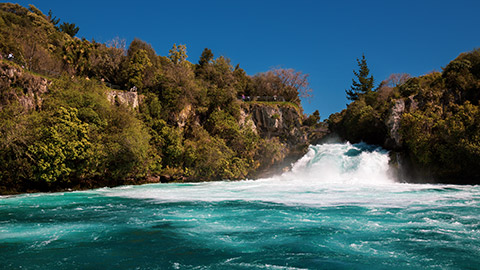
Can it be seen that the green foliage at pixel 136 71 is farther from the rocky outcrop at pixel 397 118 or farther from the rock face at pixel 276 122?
the rocky outcrop at pixel 397 118

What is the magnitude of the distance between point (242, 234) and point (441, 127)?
92.0ft

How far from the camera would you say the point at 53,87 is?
22.7 meters

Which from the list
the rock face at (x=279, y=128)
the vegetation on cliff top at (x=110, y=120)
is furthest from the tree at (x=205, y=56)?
the rock face at (x=279, y=128)

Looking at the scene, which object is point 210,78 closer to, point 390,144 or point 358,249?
point 390,144

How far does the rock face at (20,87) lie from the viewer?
1994 cm

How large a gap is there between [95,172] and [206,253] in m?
17.9

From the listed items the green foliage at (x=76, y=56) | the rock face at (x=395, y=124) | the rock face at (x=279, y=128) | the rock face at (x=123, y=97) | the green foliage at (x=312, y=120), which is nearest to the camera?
the rock face at (x=123, y=97)

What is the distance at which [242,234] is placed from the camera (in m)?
8.60

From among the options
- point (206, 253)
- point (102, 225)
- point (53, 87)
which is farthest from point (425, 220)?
point (53, 87)

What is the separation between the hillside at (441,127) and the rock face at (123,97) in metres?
25.5

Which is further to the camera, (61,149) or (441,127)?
(441,127)

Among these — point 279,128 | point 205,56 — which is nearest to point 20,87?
point 279,128

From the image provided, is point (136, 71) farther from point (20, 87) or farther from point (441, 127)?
point (441, 127)

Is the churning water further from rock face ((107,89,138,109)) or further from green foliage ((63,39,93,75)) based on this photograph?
green foliage ((63,39,93,75))
